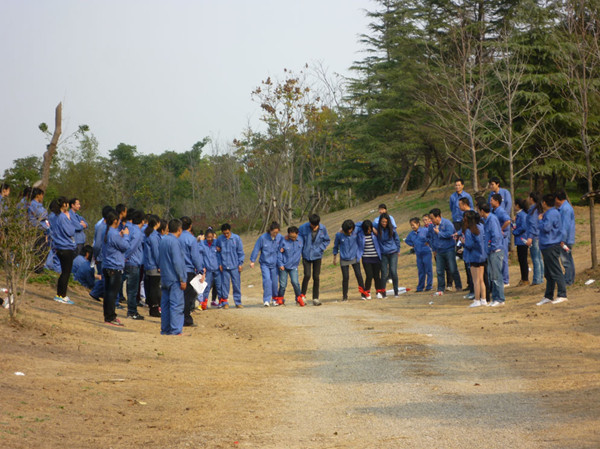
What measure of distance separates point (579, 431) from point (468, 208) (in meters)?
11.2

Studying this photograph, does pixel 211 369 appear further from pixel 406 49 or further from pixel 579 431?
pixel 406 49

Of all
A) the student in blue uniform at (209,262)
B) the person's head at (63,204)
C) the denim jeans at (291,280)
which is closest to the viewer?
the person's head at (63,204)

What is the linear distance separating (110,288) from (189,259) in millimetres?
1786

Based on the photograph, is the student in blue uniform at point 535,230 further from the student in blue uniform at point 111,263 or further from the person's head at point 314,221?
the student in blue uniform at point 111,263

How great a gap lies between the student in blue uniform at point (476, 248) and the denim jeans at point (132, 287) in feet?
22.3

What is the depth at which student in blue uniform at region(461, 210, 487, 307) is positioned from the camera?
15.9 m

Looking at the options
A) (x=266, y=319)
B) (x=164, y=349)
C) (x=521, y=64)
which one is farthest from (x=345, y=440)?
(x=521, y=64)

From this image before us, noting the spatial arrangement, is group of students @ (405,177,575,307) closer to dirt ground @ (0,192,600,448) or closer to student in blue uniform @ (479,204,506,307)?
A: student in blue uniform @ (479,204,506,307)

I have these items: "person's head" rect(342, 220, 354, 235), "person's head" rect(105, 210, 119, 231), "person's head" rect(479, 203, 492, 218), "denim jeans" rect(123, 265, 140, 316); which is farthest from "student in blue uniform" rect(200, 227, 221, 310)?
"person's head" rect(479, 203, 492, 218)

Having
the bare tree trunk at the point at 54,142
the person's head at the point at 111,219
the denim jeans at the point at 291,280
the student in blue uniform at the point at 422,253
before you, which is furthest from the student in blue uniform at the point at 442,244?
the bare tree trunk at the point at 54,142

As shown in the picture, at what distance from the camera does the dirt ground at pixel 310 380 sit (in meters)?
6.61

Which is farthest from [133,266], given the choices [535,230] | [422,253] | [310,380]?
[535,230]

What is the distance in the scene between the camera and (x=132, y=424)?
729 centimetres

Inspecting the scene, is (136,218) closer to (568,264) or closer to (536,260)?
(536,260)
